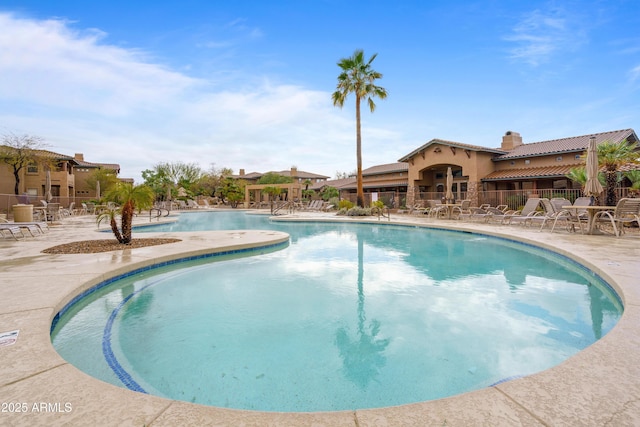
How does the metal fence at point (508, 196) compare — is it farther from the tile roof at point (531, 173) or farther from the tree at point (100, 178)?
the tree at point (100, 178)

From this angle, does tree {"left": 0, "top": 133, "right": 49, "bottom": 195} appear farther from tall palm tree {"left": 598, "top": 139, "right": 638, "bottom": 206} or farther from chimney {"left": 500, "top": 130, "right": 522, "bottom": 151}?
chimney {"left": 500, "top": 130, "right": 522, "bottom": 151}

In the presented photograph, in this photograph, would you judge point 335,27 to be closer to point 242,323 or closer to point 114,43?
point 114,43

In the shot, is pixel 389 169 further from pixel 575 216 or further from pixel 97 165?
pixel 97 165

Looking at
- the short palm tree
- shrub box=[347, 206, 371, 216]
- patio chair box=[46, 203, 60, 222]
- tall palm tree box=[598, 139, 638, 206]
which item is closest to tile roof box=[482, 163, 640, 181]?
tall palm tree box=[598, 139, 638, 206]

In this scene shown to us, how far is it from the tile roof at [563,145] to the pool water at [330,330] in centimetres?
1752

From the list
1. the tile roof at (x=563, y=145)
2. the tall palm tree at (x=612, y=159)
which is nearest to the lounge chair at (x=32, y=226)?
the tall palm tree at (x=612, y=159)

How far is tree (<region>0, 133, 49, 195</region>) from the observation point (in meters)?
23.1

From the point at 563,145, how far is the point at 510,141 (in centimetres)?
395

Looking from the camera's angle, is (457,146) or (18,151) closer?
(18,151)

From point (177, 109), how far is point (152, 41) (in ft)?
25.5

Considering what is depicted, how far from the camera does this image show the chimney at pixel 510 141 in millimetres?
24625

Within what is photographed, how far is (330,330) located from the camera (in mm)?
3879

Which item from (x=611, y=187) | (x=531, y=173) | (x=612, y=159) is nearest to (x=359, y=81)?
(x=531, y=173)

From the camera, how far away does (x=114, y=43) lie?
1378 centimetres
